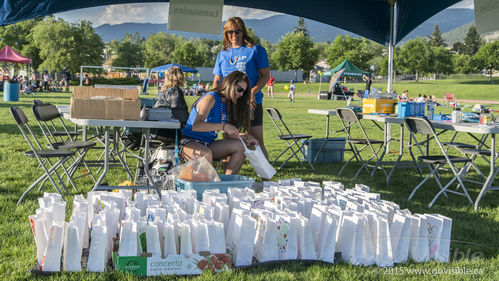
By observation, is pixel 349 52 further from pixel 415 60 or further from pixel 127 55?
pixel 127 55

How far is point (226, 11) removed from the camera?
19.1 feet

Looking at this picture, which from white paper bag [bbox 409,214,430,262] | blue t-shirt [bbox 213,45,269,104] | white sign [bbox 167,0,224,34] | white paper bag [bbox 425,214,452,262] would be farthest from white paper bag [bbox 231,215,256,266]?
white sign [bbox 167,0,224,34]

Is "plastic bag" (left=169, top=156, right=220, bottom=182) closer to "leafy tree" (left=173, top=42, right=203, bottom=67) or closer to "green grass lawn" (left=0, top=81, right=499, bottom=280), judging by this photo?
"green grass lawn" (left=0, top=81, right=499, bottom=280)

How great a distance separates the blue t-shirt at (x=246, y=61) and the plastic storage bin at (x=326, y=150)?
67.6 inches

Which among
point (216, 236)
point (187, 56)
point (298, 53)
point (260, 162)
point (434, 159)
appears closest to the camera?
point (216, 236)

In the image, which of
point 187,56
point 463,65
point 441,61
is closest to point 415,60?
point 441,61

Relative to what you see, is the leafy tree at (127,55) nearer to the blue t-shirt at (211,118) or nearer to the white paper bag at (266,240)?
the blue t-shirt at (211,118)

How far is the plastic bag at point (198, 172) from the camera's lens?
3.45 meters

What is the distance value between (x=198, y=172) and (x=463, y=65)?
8803 centimetres

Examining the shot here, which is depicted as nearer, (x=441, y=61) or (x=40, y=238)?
(x=40, y=238)

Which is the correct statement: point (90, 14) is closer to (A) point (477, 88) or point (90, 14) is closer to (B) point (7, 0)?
(B) point (7, 0)

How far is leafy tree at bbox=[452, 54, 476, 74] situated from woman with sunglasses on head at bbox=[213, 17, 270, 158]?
79013 millimetres

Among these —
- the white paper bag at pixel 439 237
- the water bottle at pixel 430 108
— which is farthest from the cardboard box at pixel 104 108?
the water bottle at pixel 430 108

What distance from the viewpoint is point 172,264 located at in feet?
7.38
